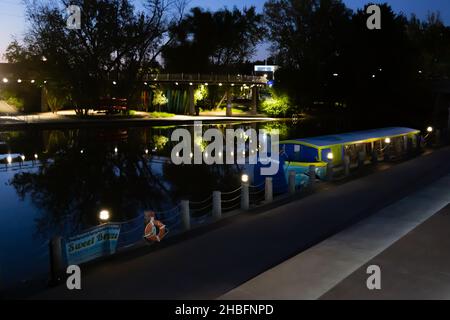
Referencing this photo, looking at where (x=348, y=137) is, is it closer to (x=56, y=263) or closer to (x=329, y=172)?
(x=329, y=172)

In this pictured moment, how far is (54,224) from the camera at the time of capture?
16797 mm

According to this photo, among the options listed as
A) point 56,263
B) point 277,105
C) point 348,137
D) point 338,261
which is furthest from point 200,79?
point 338,261

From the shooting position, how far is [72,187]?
22.6m

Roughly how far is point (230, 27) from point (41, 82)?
36.6 meters

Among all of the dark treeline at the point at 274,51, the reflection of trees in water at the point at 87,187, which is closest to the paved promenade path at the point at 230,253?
the reflection of trees in water at the point at 87,187

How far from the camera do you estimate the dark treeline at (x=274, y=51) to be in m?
61.0

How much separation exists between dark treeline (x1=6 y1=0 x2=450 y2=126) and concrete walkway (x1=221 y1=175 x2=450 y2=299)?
54.4m

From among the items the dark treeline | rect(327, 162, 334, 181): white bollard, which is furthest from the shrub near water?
rect(327, 162, 334, 181): white bollard

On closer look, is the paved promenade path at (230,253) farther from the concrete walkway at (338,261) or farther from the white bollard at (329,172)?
the white bollard at (329,172)

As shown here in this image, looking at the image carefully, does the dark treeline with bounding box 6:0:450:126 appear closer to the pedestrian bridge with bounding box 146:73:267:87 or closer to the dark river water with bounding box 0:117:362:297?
the pedestrian bridge with bounding box 146:73:267:87

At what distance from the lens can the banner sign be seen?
10.1 meters

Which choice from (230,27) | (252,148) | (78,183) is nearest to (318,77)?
(230,27)

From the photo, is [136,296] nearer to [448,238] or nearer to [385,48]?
[448,238]

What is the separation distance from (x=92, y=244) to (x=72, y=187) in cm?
1274
